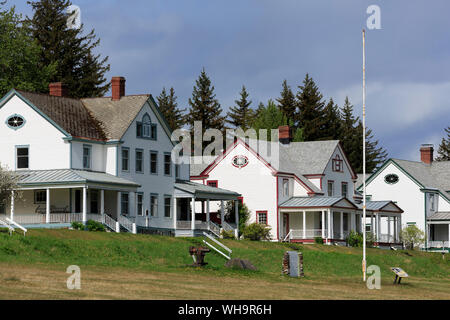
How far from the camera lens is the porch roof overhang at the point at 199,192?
60750 mm

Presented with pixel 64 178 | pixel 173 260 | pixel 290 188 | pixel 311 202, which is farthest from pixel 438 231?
pixel 173 260

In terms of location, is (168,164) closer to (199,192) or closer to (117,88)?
(199,192)

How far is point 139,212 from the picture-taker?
58500 millimetres

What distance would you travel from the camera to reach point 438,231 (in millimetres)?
82875

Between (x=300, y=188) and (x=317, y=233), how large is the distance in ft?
13.5

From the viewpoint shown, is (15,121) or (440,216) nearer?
(15,121)

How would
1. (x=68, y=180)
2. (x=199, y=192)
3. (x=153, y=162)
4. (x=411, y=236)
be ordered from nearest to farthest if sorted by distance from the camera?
(x=68, y=180), (x=153, y=162), (x=199, y=192), (x=411, y=236)

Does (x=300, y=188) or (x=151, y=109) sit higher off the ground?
(x=151, y=109)

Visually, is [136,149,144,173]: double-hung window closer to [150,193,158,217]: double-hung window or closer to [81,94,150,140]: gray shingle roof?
[150,193,158,217]: double-hung window

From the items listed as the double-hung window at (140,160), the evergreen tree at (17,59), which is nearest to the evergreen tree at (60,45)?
the evergreen tree at (17,59)

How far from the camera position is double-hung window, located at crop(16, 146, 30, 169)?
182 feet

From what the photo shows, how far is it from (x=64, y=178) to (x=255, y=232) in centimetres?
1775
